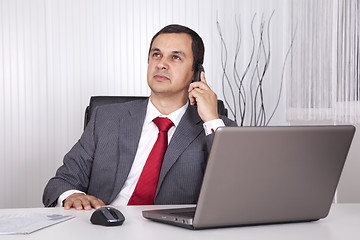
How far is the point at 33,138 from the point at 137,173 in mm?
2185

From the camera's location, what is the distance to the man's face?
2426 mm

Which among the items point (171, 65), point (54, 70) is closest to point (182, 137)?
point (171, 65)

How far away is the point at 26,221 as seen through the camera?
1456 mm

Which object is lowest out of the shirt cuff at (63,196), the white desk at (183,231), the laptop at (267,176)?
the shirt cuff at (63,196)

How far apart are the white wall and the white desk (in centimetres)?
281

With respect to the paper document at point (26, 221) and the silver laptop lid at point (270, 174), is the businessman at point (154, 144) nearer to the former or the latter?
the paper document at point (26, 221)

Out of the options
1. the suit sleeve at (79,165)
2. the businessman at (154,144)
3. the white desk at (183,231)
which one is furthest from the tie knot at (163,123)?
the white desk at (183,231)

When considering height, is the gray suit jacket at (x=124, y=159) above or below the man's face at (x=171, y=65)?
below

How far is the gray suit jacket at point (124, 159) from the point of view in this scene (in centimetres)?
222

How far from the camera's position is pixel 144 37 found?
14.2 ft

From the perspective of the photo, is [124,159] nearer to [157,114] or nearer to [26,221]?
[157,114]

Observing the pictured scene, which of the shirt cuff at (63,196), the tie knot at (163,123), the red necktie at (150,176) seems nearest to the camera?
the shirt cuff at (63,196)

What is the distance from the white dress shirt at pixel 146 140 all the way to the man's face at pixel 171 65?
9 centimetres

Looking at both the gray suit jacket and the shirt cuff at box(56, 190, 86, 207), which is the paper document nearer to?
the shirt cuff at box(56, 190, 86, 207)
